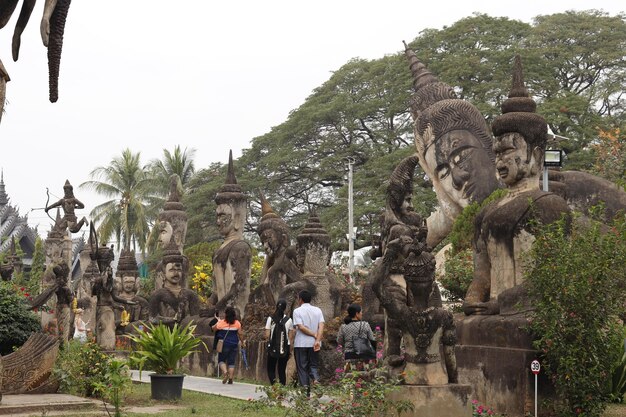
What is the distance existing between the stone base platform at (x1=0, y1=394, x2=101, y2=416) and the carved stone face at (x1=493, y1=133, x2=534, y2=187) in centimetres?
592

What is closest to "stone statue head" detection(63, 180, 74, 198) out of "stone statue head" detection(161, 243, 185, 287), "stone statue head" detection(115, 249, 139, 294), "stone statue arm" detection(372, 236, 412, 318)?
"stone statue head" detection(115, 249, 139, 294)

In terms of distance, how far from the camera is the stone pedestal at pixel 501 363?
36.7 feet

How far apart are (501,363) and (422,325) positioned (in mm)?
1880

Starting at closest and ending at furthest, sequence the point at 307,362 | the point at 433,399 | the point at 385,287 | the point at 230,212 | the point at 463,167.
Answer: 1. the point at 433,399
2. the point at 385,287
3. the point at 307,362
4. the point at 230,212
5. the point at 463,167

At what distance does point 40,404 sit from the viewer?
38.1 feet

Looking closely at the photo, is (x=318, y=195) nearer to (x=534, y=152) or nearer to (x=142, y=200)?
(x=142, y=200)

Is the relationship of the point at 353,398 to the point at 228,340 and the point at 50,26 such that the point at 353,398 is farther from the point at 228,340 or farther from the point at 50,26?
the point at 228,340

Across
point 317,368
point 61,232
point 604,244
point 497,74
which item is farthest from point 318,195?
point 604,244

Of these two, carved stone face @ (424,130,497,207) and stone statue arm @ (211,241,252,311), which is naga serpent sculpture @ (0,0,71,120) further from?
carved stone face @ (424,130,497,207)

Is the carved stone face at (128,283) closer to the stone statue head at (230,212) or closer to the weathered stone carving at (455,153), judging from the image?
the stone statue head at (230,212)

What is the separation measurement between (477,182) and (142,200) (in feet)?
116

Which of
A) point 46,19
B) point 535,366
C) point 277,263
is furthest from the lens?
point 277,263

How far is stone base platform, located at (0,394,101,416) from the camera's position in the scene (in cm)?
1119

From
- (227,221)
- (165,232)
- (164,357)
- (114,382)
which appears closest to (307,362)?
(164,357)
